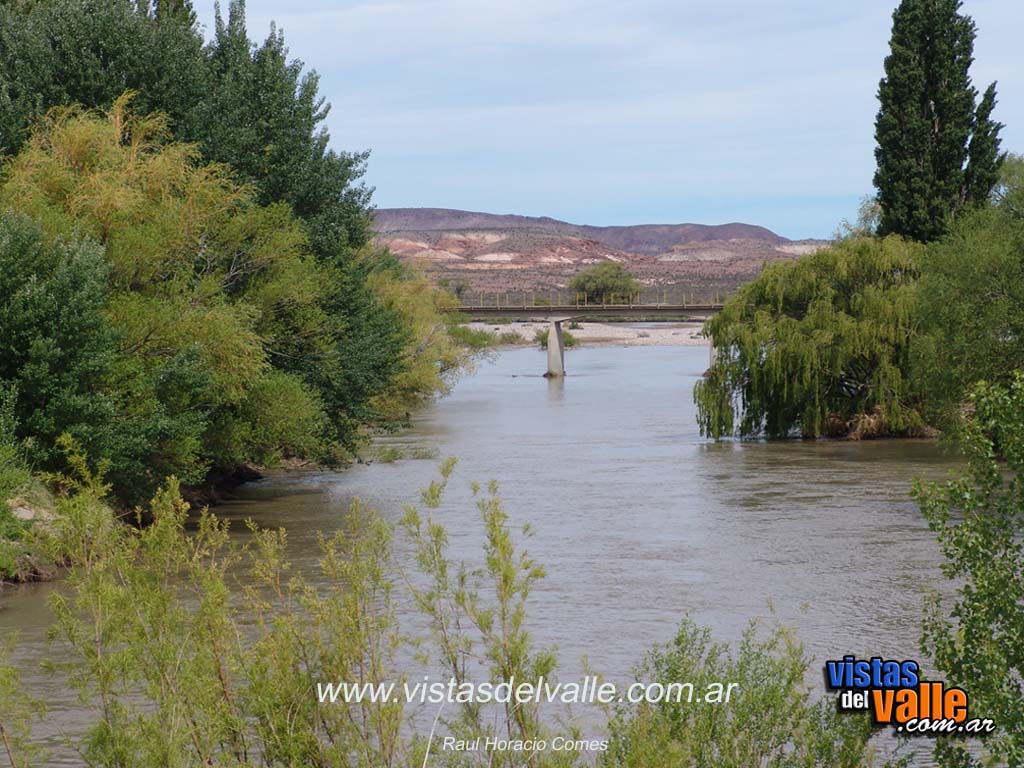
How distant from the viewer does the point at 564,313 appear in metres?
87.9

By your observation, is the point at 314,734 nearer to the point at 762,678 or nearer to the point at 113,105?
the point at 762,678

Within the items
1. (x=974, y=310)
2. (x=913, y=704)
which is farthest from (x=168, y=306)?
(x=913, y=704)

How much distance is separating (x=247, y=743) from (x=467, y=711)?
4.44 ft

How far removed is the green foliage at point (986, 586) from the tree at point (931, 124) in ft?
125

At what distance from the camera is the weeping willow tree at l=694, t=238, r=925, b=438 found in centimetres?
4106

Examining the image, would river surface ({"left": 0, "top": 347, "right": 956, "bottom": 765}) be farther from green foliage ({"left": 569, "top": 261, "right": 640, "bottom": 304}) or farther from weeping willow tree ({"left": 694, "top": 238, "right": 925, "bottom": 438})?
green foliage ({"left": 569, "top": 261, "right": 640, "bottom": 304})

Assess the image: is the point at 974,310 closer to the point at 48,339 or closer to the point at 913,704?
the point at 48,339

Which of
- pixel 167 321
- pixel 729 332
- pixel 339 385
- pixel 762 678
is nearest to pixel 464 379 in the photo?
pixel 729 332

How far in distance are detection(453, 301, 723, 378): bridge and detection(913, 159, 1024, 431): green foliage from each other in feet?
161

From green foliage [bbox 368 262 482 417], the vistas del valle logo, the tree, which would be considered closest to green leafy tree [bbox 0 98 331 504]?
green foliage [bbox 368 262 482 417]

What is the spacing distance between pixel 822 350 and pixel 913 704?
108 ft

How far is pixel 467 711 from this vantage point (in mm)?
7703

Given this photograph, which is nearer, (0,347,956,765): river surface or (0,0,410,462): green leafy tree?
(0,347,956,765): river surface

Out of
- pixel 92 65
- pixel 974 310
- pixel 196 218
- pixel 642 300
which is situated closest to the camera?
pixel 196 218
